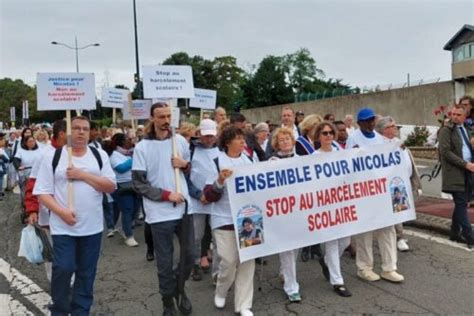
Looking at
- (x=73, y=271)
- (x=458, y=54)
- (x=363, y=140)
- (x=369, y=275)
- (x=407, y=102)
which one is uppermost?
(x=458, y=54)

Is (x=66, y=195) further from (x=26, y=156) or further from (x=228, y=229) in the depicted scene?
(x=26, y=156)

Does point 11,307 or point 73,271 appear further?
point 11,307

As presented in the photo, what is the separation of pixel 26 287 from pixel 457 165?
212 inches

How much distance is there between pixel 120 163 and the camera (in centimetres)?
732

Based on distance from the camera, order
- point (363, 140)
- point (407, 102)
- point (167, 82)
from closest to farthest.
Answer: point (167, 82)
point (363, 140)
point (407, 102)

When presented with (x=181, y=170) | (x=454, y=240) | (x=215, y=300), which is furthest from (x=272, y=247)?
(x=454, y=240)

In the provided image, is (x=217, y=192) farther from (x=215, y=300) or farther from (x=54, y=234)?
(x=54, y=234)

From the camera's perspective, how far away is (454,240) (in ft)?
21.6

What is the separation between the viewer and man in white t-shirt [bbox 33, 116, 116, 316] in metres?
3.86

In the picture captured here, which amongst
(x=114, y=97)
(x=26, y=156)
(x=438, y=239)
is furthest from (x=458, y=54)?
(x=26, y=156)

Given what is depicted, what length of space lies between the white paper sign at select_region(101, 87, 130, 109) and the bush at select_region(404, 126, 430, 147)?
532 inches

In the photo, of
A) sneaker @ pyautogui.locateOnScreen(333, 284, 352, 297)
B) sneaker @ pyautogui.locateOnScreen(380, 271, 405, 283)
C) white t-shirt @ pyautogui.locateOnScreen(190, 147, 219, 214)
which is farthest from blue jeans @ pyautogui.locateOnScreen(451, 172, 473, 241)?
white t-shirt @ pyautogui.locateOnScreen(190, 147, 219, 214)

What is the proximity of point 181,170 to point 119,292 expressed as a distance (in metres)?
1.68

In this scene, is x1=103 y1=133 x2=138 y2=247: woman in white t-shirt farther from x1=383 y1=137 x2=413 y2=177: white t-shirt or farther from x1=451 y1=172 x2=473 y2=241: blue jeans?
x1=451 y1=172 x2=473 y2=241: blue jeans
